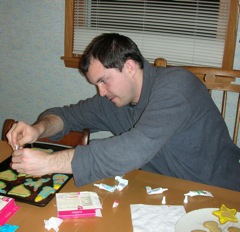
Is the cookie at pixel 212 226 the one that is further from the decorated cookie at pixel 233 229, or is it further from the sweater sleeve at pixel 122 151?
the sweater sleeve at pixel 122 151

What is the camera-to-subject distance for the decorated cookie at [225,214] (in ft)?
2.66

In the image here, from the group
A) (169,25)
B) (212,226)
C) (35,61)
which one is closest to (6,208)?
(212,226)

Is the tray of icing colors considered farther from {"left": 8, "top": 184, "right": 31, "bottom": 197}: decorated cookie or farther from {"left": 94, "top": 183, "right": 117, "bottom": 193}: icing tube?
{"left": 94, "top": 183, "right": 117, "bottom": 193}: icing tube

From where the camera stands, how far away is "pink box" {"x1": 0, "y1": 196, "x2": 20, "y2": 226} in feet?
2.63

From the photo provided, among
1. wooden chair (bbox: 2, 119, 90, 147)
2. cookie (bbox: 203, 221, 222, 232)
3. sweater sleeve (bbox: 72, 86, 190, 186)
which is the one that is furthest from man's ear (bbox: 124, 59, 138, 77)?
cookie (bbox: 203, 221, 222, 232)

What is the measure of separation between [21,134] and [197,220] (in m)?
0.71

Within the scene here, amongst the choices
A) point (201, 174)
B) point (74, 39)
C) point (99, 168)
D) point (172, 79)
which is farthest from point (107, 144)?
point (74, 39)

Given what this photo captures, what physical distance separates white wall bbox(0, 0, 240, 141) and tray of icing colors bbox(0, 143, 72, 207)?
1.09m

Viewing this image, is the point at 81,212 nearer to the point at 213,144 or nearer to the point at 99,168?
the point at 99,168

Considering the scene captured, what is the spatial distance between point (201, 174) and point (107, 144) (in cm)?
48

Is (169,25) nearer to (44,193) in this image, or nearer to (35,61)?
(35,61)

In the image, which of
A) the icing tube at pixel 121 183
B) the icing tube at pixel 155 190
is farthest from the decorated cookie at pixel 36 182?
the icing tube at pixel 155 190

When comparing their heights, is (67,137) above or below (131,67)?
below

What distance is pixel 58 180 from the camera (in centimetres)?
100
